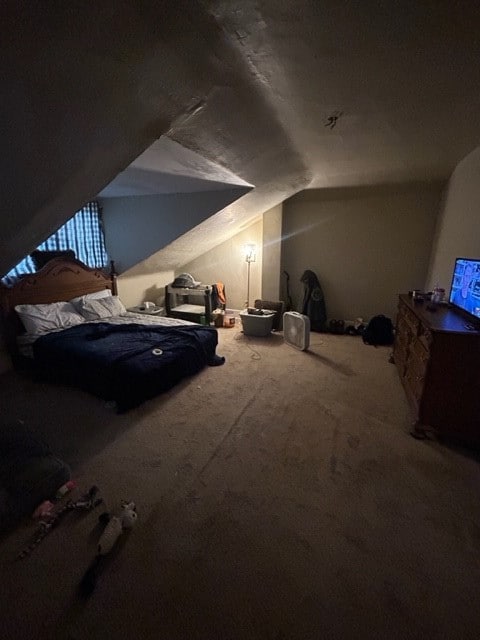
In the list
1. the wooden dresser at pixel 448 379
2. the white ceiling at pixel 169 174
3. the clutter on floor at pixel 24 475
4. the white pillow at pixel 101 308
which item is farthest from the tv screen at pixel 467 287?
the white pillow at pixel 101 308

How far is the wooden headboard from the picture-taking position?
312 centimetres

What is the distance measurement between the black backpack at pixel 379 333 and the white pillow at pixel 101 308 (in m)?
3.45

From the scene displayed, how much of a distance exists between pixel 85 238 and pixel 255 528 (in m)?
4.11

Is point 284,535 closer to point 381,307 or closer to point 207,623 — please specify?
point 207,623

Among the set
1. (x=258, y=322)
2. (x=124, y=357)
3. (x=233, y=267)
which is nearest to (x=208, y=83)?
(x=124, y=357)

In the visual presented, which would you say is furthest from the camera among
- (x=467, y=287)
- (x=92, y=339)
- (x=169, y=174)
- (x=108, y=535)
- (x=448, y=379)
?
(x=92, y=339)

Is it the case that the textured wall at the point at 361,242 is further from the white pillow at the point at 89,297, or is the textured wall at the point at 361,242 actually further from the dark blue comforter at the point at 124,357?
the white pillow at the point at 89,297

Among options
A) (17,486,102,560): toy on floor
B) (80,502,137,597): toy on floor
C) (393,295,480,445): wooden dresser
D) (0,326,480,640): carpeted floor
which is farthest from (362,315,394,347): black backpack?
(17,486,102,560): toy on floor

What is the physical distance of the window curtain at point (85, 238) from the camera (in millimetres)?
3805

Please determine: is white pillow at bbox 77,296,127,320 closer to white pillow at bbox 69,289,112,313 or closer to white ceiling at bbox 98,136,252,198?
white pillow at bbox 69,289,112,313

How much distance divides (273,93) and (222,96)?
292 mm

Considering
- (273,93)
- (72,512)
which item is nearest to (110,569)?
(72,512)

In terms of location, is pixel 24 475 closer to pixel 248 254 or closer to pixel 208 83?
pixel 208 83

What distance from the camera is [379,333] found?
4172 millimetres
